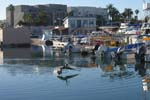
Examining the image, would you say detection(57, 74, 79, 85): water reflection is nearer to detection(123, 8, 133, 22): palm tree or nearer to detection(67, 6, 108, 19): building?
detection(123, 8, 133, 22): palm tree

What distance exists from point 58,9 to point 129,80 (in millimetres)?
148139

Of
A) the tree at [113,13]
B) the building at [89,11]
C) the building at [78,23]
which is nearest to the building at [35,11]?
the building at [89,11]

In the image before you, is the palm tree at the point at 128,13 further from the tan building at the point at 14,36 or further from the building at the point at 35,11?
the tan building at the point at 14,36

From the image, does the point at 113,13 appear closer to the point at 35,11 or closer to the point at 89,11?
the point at 89,11

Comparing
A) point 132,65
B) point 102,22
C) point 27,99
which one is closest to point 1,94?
point 27,99

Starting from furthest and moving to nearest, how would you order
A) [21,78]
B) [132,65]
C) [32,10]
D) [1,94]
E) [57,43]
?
1. [32,10]
2. [57,43]
3. [132,65]
4. [21,78]
5. [1,94]

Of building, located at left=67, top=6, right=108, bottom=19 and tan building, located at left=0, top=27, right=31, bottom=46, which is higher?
building, located at left=67, top=6, right=108, bottom=19

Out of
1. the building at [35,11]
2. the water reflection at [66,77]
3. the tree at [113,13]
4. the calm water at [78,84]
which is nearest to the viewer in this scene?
the calm water at [78,84]

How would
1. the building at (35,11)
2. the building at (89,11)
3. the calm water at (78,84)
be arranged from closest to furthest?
the calm water at (78,84), the building at (89,11), the building at (35,11)

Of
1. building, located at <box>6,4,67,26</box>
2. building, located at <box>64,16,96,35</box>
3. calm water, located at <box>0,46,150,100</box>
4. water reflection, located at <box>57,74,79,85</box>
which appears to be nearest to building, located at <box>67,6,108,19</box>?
building, located at <box>6,4,67,26</box>

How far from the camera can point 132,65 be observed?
4128 centimetres

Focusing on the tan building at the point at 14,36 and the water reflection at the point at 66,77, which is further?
the tan building at the point at 14,36

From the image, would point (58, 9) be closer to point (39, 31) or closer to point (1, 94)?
point (39, 31)

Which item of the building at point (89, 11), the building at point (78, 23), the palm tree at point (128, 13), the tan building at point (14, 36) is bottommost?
the tan building at point (14, 36)
